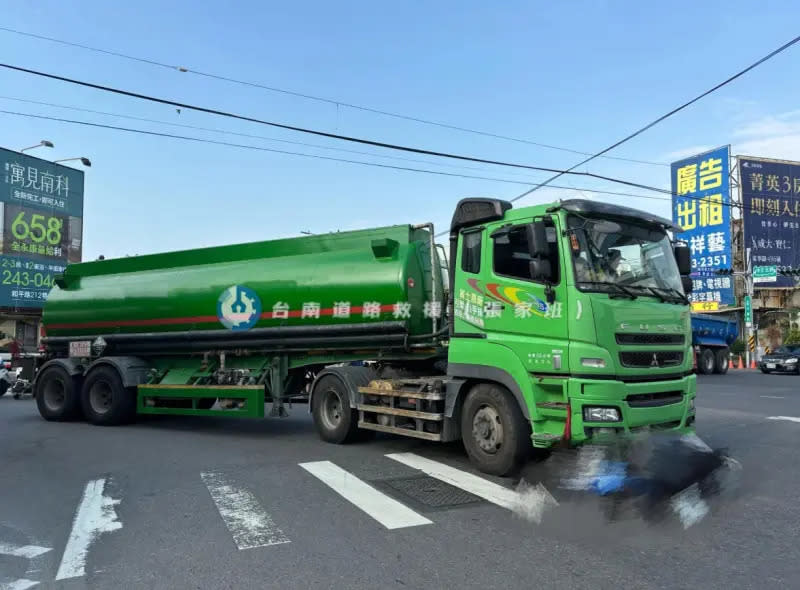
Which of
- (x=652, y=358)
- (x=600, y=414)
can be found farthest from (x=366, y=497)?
(x=652, y=358)

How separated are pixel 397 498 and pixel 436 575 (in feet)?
6.64

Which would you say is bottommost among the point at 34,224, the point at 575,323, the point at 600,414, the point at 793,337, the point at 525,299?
the point at 600,414

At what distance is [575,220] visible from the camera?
6.62 meters

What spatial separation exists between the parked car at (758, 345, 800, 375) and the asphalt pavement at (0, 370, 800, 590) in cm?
2235

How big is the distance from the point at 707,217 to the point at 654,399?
4205cm

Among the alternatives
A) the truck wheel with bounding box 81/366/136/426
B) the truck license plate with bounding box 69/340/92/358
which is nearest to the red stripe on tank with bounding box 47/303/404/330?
the truck license plate with bounding box 69/340/92/358

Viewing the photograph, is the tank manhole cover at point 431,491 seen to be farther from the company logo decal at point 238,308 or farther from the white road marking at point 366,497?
the company logo decal at point 238,308

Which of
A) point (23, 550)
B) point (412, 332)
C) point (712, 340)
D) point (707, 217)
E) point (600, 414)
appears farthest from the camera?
point (707, 217)

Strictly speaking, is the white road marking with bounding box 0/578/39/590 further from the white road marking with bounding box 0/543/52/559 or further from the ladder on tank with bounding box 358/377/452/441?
the ladder on tank with bounding box 358/377/452/441

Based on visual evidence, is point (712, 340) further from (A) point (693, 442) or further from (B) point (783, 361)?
(A) point (693, 442)

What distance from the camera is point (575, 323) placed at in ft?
20.4

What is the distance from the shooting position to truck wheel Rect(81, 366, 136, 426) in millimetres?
12164

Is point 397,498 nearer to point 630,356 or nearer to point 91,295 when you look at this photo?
point 630,356

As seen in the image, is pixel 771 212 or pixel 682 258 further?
pixel 771 212
